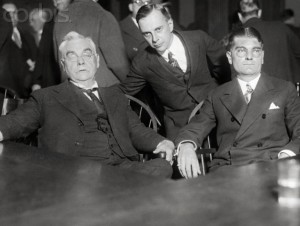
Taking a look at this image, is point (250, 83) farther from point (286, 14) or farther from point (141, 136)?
point (286, 14)

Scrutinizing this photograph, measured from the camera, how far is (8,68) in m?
5.05

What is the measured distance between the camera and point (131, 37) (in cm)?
425

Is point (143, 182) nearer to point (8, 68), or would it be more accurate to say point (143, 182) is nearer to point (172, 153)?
point (172, 153)

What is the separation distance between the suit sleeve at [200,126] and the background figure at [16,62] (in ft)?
8.15

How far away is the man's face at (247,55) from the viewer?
288 centimetres

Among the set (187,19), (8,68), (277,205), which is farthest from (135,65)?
(187,19)

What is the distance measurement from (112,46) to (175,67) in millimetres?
558

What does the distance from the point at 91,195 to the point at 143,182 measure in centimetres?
21

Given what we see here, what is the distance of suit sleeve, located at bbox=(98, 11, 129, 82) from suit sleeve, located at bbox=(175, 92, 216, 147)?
0.99 meters

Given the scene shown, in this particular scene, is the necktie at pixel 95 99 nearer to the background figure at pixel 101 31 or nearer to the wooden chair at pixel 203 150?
the wooden chair at pixel 203 150

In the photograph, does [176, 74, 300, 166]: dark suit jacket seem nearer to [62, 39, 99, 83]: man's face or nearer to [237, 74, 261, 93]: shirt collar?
[237, 74, 261, 93]: shirt collar

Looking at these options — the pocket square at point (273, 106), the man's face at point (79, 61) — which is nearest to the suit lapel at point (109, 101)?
the man's face at point (79, 61)

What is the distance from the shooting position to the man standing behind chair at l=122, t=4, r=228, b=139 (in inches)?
136

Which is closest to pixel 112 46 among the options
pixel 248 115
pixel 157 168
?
pixel 248 115
